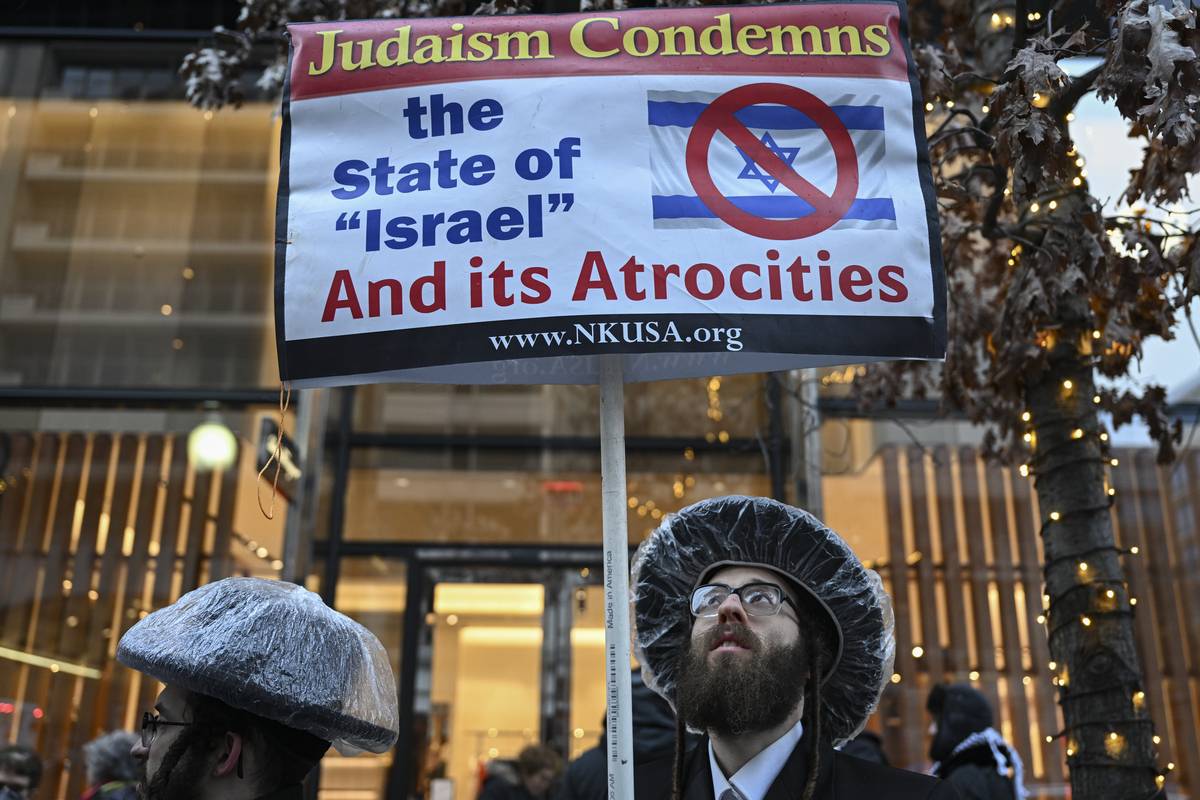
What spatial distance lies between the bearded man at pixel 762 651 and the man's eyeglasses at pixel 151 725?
1.10 meters

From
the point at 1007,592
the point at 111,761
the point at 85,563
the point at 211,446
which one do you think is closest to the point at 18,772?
the point at 111,761

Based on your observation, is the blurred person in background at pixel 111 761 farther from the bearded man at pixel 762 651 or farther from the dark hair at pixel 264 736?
the bearded man at pixel 762 651

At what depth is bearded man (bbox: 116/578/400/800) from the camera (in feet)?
8.20

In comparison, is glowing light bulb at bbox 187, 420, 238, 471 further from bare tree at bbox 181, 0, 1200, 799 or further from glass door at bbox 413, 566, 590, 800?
bare tree at bbox 181, 0, 1200, 799

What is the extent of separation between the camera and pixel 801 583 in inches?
110

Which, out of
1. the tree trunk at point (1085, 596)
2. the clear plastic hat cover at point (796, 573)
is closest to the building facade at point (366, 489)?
the tree trunk at point (1085, 596)

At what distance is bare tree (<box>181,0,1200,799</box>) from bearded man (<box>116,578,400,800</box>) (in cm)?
234

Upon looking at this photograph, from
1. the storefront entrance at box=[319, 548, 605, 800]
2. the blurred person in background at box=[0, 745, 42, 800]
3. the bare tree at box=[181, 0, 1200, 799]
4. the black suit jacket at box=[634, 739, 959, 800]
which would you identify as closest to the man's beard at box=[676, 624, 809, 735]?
the black suit jacket at box=[634, 739, 959, 800]

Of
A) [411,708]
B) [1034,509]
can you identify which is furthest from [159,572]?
[1034,509]

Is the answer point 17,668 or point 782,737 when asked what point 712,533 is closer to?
point 782,737

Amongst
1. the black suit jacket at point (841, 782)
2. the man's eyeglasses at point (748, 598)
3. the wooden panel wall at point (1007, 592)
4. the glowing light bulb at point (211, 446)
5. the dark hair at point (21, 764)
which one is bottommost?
the black suit jacket at point (841, 782)

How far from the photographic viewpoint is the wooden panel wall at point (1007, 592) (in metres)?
7.79

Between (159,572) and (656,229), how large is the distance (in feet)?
22.3

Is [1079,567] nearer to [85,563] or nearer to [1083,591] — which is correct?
[1083,591]
